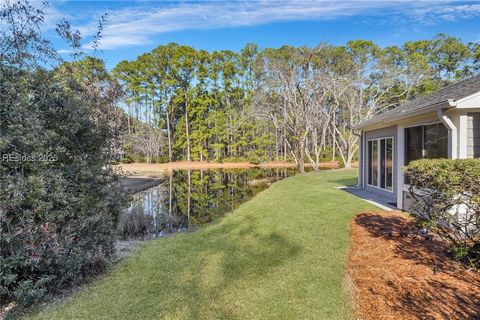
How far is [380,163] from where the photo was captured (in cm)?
1004

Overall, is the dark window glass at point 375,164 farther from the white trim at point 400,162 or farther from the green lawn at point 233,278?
the green lawn at point 233,278

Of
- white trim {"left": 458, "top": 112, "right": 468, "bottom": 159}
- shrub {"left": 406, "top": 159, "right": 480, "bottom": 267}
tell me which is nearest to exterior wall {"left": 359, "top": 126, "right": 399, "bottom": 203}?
white trim {"left": 458, "top": 112, "right": 468, "bottom": 159}

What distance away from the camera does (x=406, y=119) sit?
7508 mm

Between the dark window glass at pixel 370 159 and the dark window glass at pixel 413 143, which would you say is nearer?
the dark window glass at pixel 413 143

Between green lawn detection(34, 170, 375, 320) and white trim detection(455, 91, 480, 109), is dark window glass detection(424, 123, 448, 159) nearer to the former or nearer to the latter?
white trim detection(455, 91, 480, 109)

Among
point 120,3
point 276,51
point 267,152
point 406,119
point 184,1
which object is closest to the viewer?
point 406,119

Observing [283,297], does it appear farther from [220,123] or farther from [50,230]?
[220,123]

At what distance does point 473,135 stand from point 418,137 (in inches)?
67.8

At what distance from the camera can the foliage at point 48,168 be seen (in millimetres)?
3314

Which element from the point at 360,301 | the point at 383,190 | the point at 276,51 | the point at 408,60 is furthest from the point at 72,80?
the point at 408,60

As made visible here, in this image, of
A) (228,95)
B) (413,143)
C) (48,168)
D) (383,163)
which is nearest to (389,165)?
(383,163)

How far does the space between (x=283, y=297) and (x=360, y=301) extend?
868 millimetres

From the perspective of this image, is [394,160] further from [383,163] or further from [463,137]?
[463,137]

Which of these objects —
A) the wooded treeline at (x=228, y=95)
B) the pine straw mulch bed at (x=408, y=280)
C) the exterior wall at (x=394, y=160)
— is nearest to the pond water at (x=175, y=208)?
the pine straw mulch bed at (x=408, y=280)
